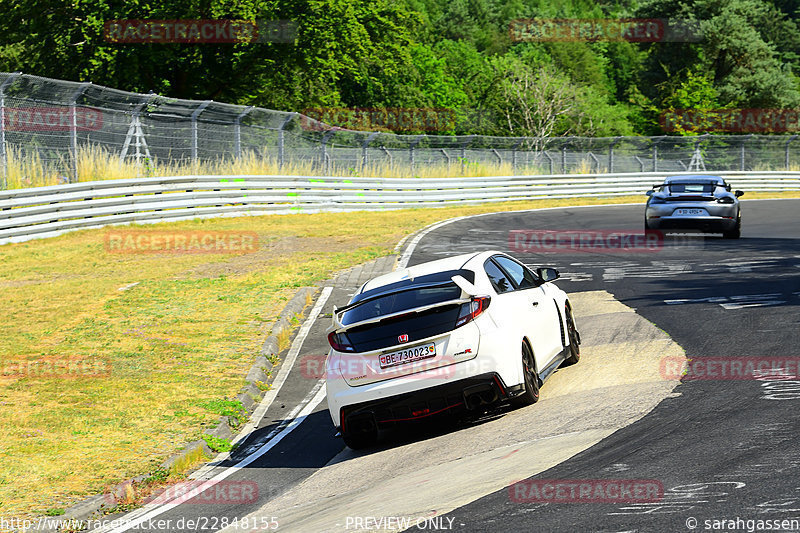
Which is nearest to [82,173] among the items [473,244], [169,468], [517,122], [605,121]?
[473,244]

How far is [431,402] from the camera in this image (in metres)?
8.45

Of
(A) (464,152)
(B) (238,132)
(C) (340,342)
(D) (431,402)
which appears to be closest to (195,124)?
(B) (238,132)

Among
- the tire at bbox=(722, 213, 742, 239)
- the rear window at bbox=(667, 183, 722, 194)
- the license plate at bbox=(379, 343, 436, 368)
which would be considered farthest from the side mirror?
the tire at bbox=(722, 213, 742, 239)

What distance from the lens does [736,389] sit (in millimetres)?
8773

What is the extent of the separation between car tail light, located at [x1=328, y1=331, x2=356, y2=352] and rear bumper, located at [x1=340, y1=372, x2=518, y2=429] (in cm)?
51

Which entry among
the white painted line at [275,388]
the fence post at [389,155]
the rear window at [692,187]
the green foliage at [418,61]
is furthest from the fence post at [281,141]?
the white painted line at [275,388]

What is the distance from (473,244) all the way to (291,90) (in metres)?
29.9

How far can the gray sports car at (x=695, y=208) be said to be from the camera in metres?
21.7

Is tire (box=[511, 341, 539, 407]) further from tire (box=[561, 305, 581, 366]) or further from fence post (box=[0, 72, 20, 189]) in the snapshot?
fence post (box=[0, 72, 20, 189])

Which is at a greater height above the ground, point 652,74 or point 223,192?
point 652,74

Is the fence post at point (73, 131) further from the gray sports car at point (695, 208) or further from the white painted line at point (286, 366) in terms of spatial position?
the gray sports car at point (695, 208)

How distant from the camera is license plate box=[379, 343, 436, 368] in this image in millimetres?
8484

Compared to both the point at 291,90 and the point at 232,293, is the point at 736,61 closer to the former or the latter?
the point at 291,90

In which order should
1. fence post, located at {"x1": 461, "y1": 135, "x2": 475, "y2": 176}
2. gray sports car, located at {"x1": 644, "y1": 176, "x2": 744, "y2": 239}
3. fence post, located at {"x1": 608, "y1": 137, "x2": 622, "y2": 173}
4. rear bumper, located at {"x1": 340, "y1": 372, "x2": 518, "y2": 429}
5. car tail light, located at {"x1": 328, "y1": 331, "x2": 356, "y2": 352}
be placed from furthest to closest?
fence post, located at {"x1": 608, "y1": 137, "x2": 622, "y2": 173} < fence post, located at {"x1": 461, "y1": 135, "x2": 475, "y2": 176} < gray sports car, located at {"x1": 644, "y1": 176, "x2": 744, "y2": 239} < car tail light, located at {"x1": 328, "y1": 331, "x2": 356, "y2": 352} < rear bumper, located at {"x1": 340, "y1": 372, "x2": 518, "y2": 429}
